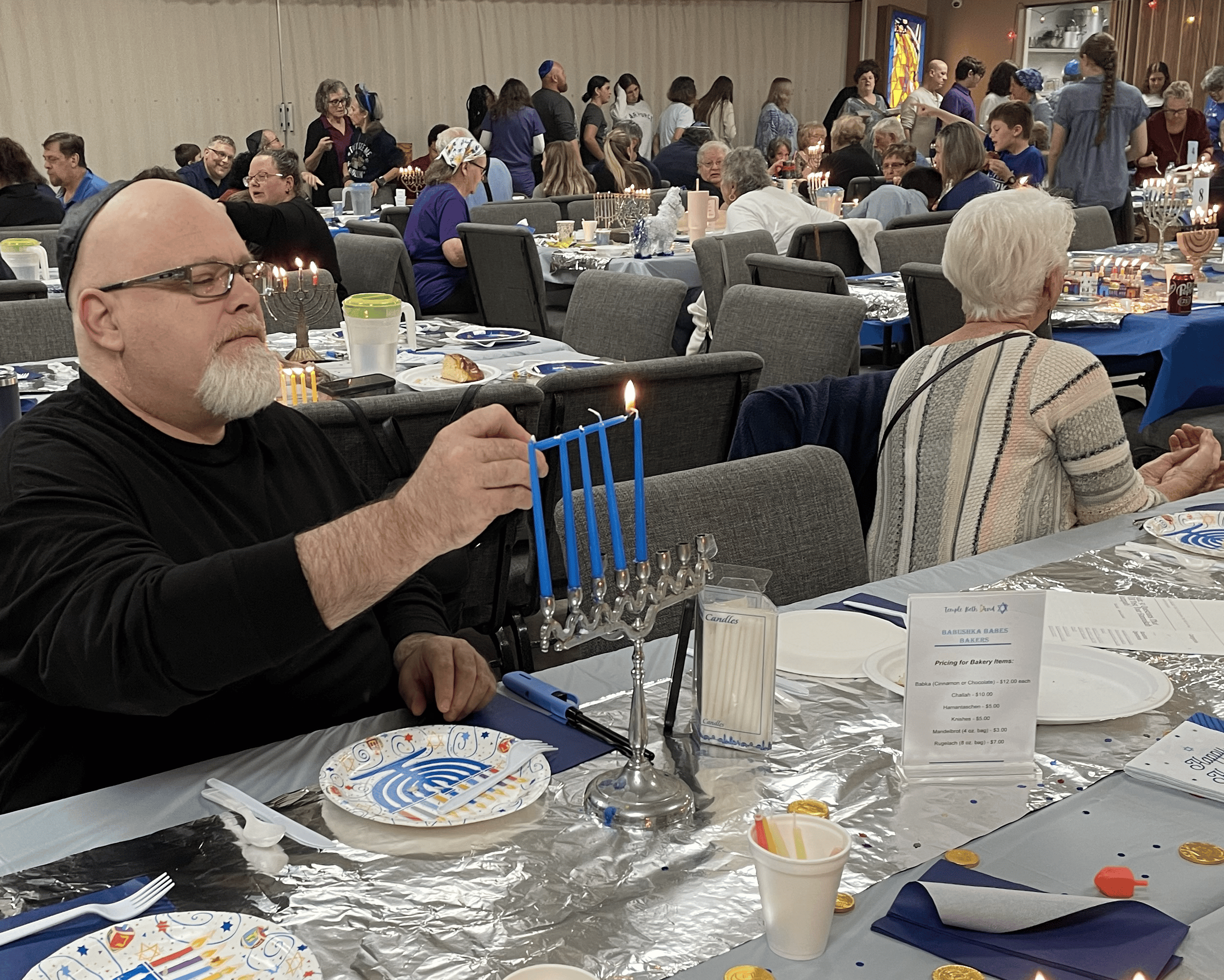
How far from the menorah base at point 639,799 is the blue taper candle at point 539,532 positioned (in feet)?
0.73

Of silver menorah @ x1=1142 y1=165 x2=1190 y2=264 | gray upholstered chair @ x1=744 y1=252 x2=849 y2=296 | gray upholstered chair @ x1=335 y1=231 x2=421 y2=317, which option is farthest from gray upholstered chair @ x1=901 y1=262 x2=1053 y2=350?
gray upholstered chair @ x1=335 y1=231 x2=421 y2=317

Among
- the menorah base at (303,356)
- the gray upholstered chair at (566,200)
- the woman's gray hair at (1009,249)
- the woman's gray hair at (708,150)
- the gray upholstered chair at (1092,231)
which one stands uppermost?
the woman's gray hair at (708,150)

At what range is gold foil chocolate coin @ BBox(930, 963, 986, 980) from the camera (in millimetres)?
930

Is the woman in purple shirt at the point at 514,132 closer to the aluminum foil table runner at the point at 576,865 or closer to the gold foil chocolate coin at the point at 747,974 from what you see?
the aluminum foil table runner at the point at 576,865

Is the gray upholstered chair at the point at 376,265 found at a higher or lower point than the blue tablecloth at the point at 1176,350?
higher

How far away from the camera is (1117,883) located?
1.03 m

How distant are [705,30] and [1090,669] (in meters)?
14.4

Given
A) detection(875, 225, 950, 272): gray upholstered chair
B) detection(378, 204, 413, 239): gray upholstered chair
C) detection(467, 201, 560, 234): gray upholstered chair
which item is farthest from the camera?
detection(378, 204, 413, 239): gray upholstered chair

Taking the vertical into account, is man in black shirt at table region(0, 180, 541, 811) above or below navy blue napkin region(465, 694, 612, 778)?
above

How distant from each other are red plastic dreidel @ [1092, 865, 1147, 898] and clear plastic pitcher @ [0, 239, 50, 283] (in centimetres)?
452

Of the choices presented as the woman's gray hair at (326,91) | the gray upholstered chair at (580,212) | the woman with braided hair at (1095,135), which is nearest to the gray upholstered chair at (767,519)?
the gray upholstered chair at (580,212)

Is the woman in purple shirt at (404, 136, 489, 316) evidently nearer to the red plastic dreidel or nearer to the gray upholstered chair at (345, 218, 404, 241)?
the gray upholstered chair at (345, 218, 404, 241)

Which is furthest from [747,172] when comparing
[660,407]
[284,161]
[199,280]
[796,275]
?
[199,280]

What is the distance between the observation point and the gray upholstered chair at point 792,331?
353 cm
